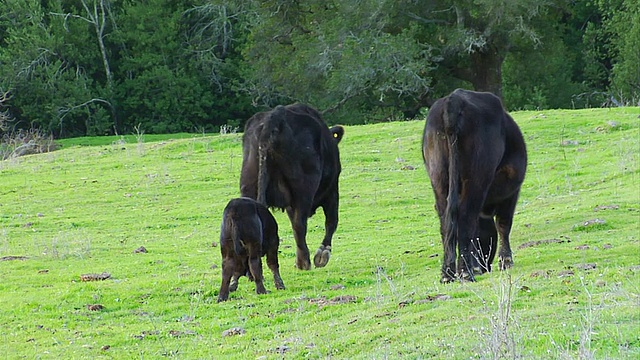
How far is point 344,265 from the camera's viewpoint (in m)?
14.1

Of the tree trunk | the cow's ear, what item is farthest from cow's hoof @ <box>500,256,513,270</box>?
the tree trunk

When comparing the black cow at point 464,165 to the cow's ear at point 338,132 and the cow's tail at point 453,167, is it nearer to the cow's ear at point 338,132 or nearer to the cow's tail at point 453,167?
the cow's tail at point 453,167

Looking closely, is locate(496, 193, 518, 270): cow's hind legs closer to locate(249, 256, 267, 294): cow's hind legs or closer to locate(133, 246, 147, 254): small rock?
locate(249, 256, 267, 294): cow's hind legs

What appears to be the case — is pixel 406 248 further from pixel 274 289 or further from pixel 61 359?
pixel 61 359

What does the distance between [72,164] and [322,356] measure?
851 inches

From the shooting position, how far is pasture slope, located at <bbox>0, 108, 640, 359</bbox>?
8352mm

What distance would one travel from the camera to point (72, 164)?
28.8 meters

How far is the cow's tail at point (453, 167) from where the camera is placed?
1084 cm

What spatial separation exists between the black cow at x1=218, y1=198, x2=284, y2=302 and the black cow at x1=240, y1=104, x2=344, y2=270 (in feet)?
2.67

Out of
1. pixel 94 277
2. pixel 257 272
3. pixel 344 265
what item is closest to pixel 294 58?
pixel 94 277

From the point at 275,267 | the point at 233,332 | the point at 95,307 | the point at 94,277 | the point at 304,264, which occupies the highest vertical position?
the point at 275,267

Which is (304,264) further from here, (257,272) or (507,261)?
(507,261)

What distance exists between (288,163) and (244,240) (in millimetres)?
1760

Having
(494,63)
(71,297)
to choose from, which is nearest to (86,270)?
(71,297)
